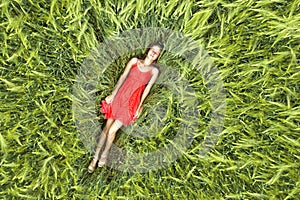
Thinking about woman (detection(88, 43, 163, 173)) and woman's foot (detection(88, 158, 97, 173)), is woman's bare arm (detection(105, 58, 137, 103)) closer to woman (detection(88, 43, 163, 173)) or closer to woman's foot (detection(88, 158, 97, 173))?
woman (detection(88, 43, 163, 173))

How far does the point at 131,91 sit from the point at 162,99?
84 millimetres

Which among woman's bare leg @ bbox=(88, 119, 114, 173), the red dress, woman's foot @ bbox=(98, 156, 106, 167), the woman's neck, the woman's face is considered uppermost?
the woman's face

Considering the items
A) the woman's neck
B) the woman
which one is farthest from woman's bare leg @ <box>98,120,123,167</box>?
the woman's neck

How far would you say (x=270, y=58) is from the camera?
2.80ft

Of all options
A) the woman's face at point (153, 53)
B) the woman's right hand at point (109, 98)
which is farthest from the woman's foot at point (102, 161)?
the woman's face at point (153, 53)

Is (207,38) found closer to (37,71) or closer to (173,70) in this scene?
(173,70)

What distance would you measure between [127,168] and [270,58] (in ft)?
1.17

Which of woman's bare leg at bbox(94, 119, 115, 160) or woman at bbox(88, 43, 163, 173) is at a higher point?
woman at bbox(88, 43, 163, 173)

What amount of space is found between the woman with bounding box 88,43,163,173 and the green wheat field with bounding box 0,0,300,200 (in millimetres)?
35

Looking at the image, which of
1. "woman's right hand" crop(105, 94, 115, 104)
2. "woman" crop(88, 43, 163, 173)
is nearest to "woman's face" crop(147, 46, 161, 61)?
"woman" crop(88, 43, 163, 173)

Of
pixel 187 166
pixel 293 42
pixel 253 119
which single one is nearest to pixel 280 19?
pixel 293 42

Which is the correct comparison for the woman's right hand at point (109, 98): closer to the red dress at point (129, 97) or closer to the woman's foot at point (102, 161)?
the red dress at point (129, 97)

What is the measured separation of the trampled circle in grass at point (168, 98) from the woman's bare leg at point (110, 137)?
0.01 m

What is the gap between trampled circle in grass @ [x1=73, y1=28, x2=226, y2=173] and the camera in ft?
2.89
